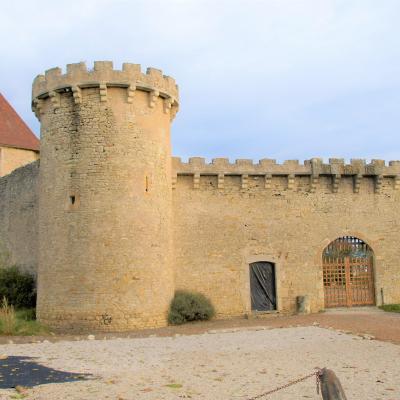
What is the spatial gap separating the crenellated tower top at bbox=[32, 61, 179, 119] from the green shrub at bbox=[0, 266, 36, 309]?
5.30 metres

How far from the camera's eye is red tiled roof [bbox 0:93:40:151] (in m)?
23.3

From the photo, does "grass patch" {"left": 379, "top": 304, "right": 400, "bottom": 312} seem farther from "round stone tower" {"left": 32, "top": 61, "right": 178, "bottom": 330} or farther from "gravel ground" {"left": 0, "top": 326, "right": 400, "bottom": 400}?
"round stone tower" {"left": 32, "top": 61, "right": 178, "bottom": 330}

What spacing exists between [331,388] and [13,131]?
21881mm

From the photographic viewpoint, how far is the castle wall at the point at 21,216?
664 inches

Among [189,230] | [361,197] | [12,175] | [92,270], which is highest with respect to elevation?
[12,175]

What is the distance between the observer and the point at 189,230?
1588 cm

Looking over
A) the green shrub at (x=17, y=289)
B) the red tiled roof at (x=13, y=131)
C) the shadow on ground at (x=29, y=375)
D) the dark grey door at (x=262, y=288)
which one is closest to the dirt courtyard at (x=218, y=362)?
the shadow on ground at (x=29, y=375)

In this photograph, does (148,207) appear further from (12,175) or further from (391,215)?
(391,215)

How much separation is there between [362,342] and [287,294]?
5.82 m

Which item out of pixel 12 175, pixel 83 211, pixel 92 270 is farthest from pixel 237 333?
pixel 12 175

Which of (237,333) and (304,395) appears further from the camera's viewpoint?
(237,333)

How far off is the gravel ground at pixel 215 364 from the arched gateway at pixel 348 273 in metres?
5.27

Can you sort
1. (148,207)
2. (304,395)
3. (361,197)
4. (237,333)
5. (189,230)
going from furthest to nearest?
(361,197) < (189,230) < (148,207) < (237,333) < (304,395)

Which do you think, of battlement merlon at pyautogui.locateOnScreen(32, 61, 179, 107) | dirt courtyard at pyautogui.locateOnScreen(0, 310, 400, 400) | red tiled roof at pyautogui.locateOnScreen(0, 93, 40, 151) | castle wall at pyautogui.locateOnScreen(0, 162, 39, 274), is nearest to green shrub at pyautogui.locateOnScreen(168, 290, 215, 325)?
Result: dirt courtyard at pyautogui.locateOnScreen(0, 310, 400, 400)
